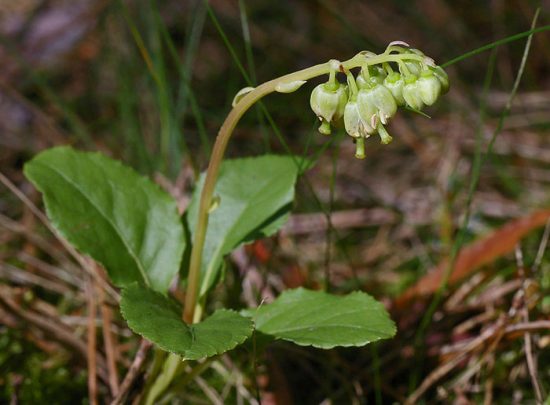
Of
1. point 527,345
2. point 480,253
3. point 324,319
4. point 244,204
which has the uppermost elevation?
point 244,204

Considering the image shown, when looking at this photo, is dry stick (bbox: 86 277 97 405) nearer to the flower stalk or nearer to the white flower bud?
the flower stalk

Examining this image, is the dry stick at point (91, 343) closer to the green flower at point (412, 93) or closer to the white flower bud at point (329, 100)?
the white flower bud at point (329, 100)

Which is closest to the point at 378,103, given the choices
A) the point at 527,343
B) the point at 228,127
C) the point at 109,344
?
the point at 228,127

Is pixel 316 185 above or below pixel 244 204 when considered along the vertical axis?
below

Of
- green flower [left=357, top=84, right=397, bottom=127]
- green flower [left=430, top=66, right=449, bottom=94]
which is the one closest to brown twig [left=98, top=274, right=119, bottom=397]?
green flower [left=357, top=84, right=397, bottom=127]

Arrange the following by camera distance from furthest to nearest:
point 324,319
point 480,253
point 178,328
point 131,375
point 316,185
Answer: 1. point 316,185
2. point 480,253
3. point 131,375
4. point 324,319
5. point 178,328

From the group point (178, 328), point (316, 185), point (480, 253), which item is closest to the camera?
point (178, 328)

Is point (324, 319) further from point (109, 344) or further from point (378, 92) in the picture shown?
point (109, 344)
